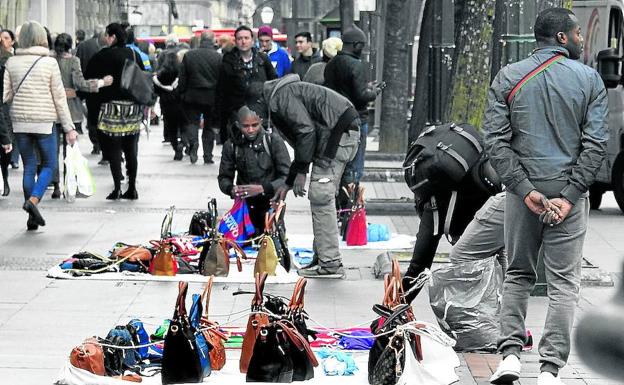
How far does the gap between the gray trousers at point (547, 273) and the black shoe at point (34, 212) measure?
6.66 m

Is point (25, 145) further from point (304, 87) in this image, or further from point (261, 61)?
point (261, 61)

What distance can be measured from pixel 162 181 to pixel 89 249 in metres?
6.41

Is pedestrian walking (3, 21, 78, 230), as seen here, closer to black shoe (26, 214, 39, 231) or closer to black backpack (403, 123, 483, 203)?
black shoe (26, 214, 39, 231)

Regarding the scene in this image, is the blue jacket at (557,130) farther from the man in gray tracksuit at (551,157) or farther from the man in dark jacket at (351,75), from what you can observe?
the man in dark jacket at (351,75)

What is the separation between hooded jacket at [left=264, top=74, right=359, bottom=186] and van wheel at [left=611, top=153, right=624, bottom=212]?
5.93 meters

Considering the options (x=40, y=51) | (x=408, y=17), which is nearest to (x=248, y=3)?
(x=408, y=17)

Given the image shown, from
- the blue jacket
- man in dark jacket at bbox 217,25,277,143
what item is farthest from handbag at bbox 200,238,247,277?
man in dark jacket at bbox 217,25,277,143

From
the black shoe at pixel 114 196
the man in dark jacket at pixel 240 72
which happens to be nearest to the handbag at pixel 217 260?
the black shoe at pixel 114 196

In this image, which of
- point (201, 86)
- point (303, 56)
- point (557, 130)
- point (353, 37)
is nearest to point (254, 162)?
point (353, 37)

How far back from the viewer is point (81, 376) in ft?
24.3

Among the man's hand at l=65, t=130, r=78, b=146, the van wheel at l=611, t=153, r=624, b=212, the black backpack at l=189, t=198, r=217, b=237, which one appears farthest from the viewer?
the van wheel at l=611, t=153, r=624, b=212

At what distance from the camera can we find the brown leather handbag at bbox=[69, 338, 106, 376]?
7.43 m

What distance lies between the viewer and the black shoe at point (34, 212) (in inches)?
528

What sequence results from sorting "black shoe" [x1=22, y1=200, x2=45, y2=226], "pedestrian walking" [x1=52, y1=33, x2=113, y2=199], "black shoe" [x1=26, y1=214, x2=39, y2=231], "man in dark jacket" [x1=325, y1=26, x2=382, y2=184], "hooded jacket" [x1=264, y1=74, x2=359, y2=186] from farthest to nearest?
"pedestrian walking" [x1=52, y1=33, x2=113, y2=199] < "man in dark jacket" [x1=325, y1=26, x2=382, y2=184] < "black shoe" [x1=26, y1=214, x2=39, y2=231] < "black shoe" [x1=22, y1=200, x2=45, y2=226] < "hooded jacket" [x1=264, y1=74, x2=359, y2=186]
